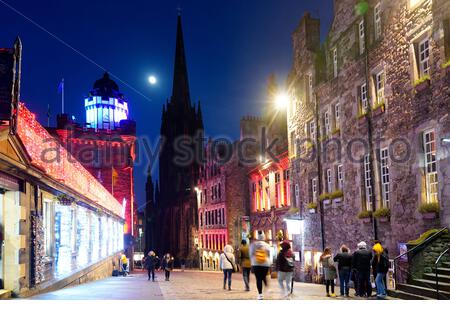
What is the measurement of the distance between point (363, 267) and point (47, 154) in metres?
7.53

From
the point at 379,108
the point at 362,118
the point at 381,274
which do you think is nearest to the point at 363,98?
the point at 362,118

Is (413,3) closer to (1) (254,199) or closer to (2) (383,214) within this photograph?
(2) (383,214)

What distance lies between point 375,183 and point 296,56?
8.65 m

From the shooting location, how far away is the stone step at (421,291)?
10.1 m

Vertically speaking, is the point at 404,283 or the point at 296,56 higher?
the point at 296,56

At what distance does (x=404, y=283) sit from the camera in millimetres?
11867

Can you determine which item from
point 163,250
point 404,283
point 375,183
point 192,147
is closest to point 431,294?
point 404,283

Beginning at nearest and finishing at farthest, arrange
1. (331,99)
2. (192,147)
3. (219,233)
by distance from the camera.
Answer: (331,99), (192,147), (219,233)

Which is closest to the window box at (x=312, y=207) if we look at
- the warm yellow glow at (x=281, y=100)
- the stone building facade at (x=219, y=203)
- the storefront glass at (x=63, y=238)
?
the warm yellow glow at (x=281, y=100)

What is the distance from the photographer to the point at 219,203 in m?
40.5

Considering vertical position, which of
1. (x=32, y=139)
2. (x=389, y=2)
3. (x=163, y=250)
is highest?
(x=389, y=2)

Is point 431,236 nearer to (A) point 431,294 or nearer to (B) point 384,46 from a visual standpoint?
(A) point 431,294
